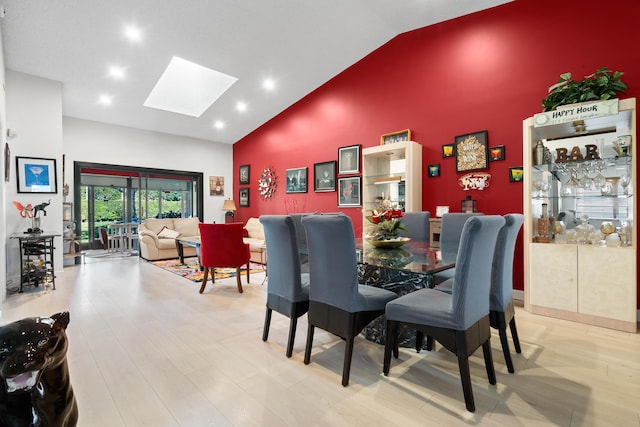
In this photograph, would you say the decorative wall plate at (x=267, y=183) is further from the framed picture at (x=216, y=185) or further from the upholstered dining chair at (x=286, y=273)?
the upholstered dining chair at (x=286, y=273)

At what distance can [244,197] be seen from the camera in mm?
8016

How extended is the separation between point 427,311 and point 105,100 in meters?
6.43

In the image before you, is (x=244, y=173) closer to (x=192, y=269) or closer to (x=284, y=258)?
(x=192, y=269)

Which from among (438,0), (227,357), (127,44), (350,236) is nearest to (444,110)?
(438,0)

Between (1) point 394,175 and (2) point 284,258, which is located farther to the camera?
(1) point 394,175

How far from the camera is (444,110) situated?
4285 millimetres

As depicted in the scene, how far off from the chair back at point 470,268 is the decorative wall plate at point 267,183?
18.9 ft

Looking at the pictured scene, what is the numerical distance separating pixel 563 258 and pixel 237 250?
3.58 meters

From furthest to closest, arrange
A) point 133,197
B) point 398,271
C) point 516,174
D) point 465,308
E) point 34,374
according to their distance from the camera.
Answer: point 133,197, point 516,174, point 398,271, point 465,308, point 34,374

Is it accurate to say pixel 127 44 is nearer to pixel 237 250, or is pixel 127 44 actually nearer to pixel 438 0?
pixel 237 250

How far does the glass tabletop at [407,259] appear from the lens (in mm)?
1882

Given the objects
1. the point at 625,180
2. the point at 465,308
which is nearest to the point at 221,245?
the point at 465,308

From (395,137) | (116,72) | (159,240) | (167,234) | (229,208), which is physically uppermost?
(116,72)

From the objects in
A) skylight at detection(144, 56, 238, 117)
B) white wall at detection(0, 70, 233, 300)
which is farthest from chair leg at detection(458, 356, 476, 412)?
skylight at detection(144, 56, 238, 117)
